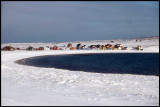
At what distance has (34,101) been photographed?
5.87m

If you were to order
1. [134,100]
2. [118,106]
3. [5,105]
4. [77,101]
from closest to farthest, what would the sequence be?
[5,105], [118,106], [77,101], [134,100]

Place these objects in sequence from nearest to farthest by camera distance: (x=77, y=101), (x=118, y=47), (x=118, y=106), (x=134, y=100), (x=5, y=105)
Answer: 1. (x=5, y=105)
2. (x=118, y=106)
3. (x=77, y=101)
4. (x=134, y=100)
5. (x=118, y=47)

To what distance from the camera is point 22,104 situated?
17.8 ft

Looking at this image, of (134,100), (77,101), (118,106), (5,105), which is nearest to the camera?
(5,105)

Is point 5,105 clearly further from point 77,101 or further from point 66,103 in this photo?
point 77,101

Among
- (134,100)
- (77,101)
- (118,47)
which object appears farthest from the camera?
(118,47)

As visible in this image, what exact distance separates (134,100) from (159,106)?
31.0 inches

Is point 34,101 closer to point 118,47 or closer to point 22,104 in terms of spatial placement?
point 22,104

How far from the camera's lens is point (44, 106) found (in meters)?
5.41

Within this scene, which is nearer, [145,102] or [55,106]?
[55,106]

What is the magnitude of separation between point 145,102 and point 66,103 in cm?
230

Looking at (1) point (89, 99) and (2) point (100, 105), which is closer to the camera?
(2) point (100, 105)

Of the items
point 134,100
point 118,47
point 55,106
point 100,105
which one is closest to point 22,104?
point 55,106

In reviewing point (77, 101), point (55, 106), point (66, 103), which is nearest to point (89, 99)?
point (77, 101)
